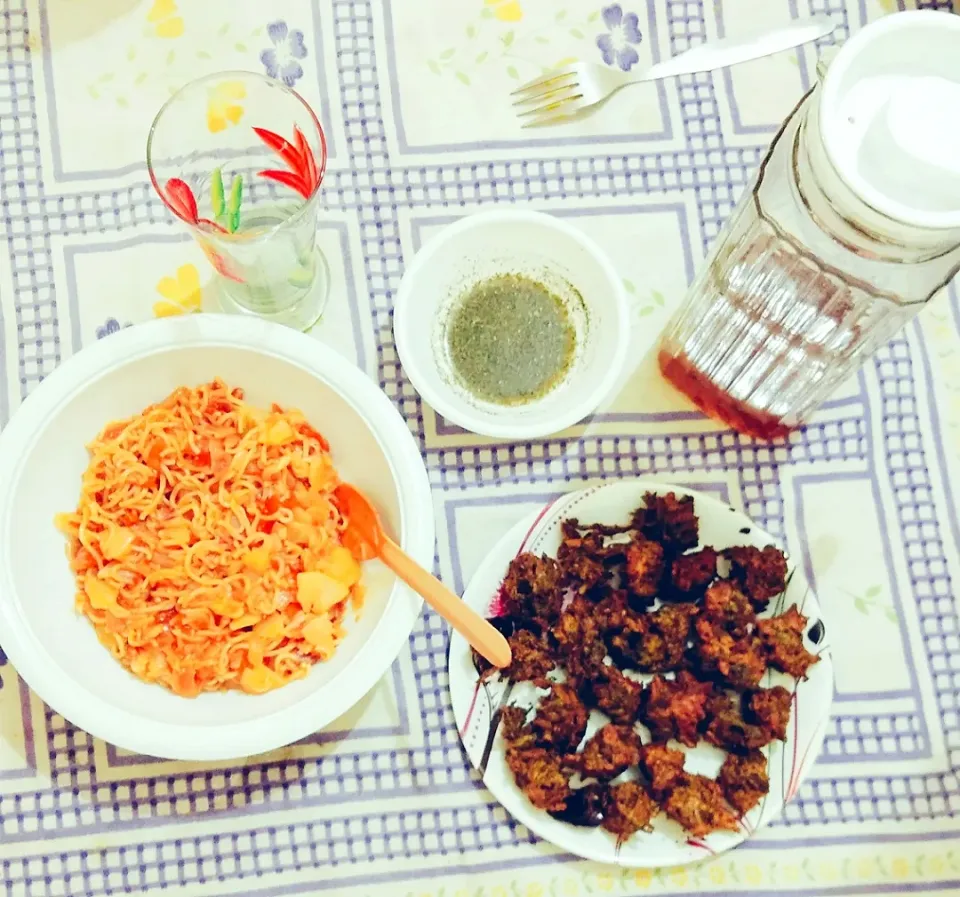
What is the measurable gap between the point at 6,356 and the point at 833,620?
3.43 feet

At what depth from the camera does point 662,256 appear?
1167 mm

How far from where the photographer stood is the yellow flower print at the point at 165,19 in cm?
117

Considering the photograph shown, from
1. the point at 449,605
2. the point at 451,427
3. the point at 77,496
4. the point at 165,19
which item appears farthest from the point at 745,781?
the point at 165,19

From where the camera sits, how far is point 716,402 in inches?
44.1

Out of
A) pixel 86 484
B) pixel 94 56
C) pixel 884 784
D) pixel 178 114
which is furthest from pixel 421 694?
pixel 94 56

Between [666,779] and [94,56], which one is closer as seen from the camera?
[666,779]

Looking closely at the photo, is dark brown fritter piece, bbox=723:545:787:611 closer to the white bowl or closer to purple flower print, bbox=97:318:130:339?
the white bowl

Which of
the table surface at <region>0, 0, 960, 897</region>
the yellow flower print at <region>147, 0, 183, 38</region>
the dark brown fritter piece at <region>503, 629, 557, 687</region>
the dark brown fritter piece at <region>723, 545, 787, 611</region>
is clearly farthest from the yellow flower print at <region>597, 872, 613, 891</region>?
the yellow flower print at <region>147, 0, 183, 38</region>

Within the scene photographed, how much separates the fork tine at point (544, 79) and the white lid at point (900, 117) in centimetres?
51

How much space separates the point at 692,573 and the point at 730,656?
0.10 meters

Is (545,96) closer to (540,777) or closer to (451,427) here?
(451,427)

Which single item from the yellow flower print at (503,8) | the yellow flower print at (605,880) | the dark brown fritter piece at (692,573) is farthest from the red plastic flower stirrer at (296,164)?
the yellow flower print at (605,880)

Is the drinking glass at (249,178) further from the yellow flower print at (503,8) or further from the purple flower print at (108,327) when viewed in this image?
the yellow flower print at (503,8)

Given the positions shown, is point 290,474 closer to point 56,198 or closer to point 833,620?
point 56,198
